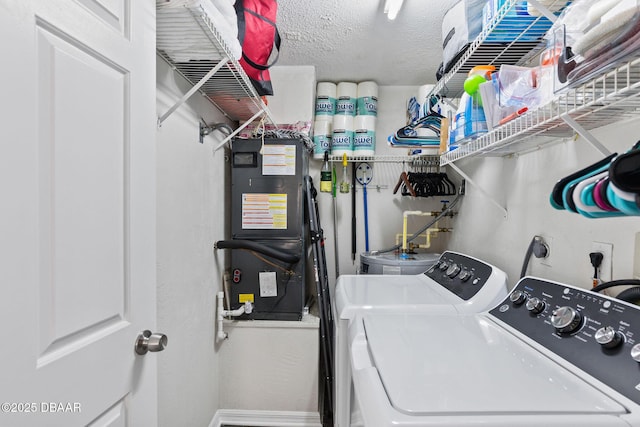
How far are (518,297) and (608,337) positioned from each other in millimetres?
380

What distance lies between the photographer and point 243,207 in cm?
218

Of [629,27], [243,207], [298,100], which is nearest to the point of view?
[629,27]

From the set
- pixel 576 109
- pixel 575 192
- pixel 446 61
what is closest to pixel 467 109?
pixel 446 61

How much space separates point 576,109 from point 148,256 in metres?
1.18

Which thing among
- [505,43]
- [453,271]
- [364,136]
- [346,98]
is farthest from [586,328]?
[346,98]

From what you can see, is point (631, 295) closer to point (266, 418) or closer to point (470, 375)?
point (470, 375)

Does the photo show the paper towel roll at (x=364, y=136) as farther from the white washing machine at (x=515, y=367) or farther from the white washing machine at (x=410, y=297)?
the white washing machine at (x=515, y=367)

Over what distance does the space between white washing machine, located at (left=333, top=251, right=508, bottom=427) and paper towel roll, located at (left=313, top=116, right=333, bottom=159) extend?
1127mm

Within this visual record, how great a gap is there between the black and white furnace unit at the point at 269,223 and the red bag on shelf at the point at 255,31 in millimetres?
642

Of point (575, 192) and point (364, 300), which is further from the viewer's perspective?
point (364, 300)

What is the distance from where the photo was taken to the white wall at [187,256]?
1.39m

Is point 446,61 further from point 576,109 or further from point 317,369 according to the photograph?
point 317,369

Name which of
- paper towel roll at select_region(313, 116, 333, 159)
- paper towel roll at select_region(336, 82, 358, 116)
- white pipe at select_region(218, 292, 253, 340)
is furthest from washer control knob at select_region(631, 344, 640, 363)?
paper towel roll at select_region(336, 82, 358, 116)

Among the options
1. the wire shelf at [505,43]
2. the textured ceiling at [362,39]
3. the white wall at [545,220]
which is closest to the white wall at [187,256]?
the textured ceiling at [362,39]
